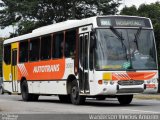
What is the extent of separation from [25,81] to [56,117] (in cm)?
1360

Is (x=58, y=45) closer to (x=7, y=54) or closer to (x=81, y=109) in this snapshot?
(x=81, y=109)

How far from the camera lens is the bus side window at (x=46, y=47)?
27141 millimetres

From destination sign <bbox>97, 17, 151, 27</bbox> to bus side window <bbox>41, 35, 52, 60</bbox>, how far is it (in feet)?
14.8

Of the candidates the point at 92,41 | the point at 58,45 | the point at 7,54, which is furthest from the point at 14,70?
the point at 92,41

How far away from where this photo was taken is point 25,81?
30.4 meters

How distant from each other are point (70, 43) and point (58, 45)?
1.40m

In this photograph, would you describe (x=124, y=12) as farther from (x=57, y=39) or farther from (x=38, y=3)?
(x=57, y=39)

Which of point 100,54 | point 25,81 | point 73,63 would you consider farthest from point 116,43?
point 25,81

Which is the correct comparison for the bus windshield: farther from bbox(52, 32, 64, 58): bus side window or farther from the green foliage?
the green foliage

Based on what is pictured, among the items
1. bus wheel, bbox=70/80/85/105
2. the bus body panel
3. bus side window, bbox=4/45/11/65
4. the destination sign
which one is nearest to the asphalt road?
bus wheel, bbox=70/80/85/105

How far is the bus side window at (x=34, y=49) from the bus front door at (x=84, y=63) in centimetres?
532

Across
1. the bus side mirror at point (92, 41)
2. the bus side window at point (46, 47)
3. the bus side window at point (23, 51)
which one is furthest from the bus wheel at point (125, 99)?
the bus side window at point (23, 51)

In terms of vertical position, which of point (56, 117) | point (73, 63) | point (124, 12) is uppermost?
point (124, 12)

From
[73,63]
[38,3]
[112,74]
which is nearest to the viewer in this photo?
[112,74]
